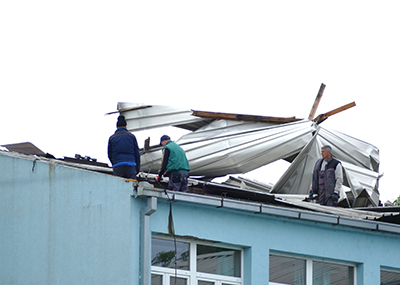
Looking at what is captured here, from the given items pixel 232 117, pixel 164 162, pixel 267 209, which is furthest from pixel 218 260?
pixel 232 117

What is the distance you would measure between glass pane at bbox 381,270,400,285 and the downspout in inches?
193

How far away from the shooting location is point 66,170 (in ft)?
43.1

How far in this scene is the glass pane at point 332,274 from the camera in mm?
14117

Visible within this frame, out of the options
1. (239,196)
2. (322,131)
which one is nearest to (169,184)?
(239,196)

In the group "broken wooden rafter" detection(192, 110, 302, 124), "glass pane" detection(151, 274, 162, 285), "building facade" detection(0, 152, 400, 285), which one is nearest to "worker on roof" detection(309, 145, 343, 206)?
"building facade" detection(0, 152, 400, 285)

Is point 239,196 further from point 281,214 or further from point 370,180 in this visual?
point 370,180

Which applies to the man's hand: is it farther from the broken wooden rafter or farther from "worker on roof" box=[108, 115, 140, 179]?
"worker on roof" box=[108, 115, 140, 179]

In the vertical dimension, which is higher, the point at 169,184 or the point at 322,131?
the point at 322,131

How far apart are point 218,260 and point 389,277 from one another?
11.7ft

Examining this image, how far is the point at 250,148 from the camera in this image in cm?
1747

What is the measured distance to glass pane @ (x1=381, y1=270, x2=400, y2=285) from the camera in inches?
575

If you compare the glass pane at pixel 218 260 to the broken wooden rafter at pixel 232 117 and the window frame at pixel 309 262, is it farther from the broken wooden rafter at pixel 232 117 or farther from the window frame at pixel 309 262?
the broken wooden rafter at pixel 232 117

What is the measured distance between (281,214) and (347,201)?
331 centimetres

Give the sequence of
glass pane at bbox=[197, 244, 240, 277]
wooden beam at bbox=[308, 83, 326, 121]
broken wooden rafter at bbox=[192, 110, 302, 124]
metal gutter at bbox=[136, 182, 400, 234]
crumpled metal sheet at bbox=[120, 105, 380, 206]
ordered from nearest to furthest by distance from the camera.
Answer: metal gutter at bbox=[136, 182, 400, 234] → glass pane at bbox=[197, 244, 240, 277] → crumpled metal sheet at bbox=[120, 105, 380, 206] → broken wooden rafter at bbox=[192, 110, 302, 124] → wooden beam at bbox=[308, 83, 326, 121]
